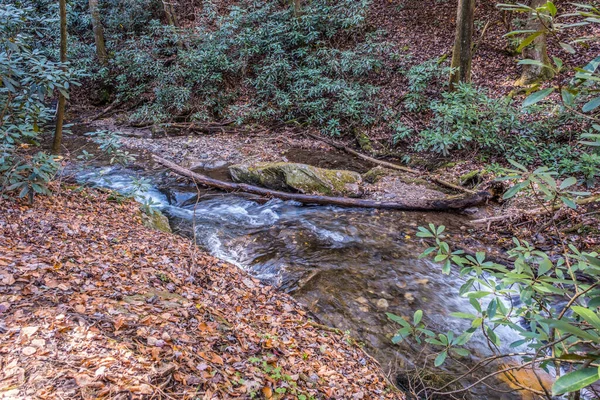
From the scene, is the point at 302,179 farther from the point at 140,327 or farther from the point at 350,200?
the point at 140,327

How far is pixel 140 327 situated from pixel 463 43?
1093cm

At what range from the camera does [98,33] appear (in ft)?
48.1

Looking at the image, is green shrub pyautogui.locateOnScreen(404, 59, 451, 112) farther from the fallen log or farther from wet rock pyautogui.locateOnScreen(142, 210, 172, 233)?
wet rock pyautogui.locateOnScreen(142, 210, 172, 233)

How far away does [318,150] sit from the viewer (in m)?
10.6

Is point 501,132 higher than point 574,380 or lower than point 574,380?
lower

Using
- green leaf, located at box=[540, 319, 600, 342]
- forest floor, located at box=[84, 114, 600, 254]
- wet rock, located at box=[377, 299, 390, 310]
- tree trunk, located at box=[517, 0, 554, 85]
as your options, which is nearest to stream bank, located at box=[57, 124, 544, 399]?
wet rock, located at box=[377, 299, 390, 310]

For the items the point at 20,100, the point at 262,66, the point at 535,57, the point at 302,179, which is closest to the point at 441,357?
the point at 20,100

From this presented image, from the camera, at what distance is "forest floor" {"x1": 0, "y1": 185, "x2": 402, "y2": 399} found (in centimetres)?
177

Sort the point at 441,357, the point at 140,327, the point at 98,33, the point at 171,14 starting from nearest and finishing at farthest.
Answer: the point at 441,357 < the point at 140,327 < the point at 98,33 < the point at 171,14

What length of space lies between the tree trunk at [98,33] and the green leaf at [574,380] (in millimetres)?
18173

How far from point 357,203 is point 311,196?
3.47 ft

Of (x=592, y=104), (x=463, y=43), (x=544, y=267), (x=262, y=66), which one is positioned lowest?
(x=544, y=267)

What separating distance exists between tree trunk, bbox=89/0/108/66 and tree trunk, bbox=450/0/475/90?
14724 millimetres

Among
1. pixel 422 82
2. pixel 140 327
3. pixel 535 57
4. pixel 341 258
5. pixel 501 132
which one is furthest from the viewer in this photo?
pixel 422 82
